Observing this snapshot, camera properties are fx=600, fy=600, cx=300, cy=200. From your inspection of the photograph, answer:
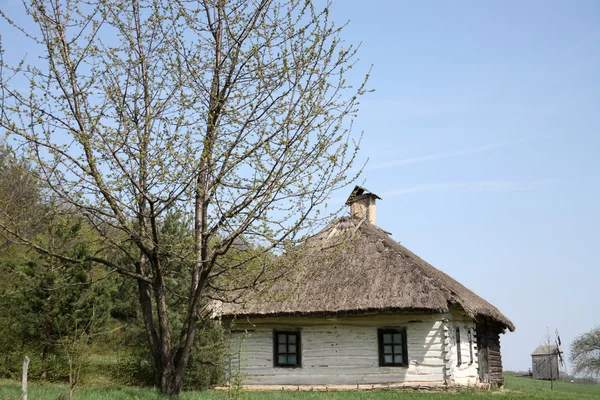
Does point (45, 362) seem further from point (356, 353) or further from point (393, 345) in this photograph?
point (393, 345)

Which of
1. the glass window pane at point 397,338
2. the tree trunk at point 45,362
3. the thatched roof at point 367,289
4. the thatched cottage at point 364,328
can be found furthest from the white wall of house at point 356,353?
the tree trunk at point 45,362

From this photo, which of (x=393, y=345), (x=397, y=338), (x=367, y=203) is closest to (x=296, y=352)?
(x=393, y=345)

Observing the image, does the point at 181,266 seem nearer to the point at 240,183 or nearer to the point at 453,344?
the point at 240,183

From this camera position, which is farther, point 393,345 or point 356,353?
point 356,353

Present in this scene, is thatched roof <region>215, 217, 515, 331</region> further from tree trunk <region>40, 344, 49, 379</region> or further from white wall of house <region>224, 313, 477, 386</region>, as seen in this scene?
tree trunk <region>40, 344, 49, 379</region>

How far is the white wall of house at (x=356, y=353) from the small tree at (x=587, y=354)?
104ft

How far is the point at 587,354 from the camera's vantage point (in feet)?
151

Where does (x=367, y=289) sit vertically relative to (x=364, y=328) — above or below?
above

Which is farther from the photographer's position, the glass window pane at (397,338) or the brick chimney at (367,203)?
the brick chimney at (367,203)

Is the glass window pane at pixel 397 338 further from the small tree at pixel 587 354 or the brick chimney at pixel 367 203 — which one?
the small tree at pixel 587 354

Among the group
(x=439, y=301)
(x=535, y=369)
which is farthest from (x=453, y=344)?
(x=535, y=369)

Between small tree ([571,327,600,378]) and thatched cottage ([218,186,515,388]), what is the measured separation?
3108 cm

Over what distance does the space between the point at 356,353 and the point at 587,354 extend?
117 feet

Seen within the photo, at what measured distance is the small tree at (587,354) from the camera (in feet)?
148
